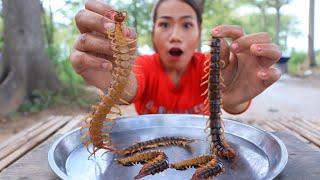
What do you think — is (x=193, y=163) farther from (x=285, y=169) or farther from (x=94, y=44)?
(x=94, y=44)

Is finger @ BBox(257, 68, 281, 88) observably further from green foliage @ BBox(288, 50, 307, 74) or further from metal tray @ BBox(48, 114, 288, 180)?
green foliage @ BBox(288, 50, 307, 74)

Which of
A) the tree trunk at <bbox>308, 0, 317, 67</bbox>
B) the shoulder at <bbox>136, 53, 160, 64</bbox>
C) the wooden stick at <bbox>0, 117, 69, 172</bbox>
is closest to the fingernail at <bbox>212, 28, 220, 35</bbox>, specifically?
the wooden stick at <bbox>0, 117, 69, 172</bbox>

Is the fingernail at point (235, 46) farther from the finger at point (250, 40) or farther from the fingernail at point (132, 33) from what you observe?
the fingernail at point (132, 33)

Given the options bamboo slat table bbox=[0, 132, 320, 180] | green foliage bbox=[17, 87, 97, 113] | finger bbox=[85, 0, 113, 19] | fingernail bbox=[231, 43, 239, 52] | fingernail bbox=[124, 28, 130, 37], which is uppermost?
finger bbox=[85, 0, 113, 19]

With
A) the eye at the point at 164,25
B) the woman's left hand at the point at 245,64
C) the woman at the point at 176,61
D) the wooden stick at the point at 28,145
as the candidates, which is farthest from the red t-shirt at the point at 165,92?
the wooden stick at the point at 28,145

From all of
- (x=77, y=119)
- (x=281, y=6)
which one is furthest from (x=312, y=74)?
(x=77, y=119)

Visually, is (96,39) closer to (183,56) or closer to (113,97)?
(113,97)
